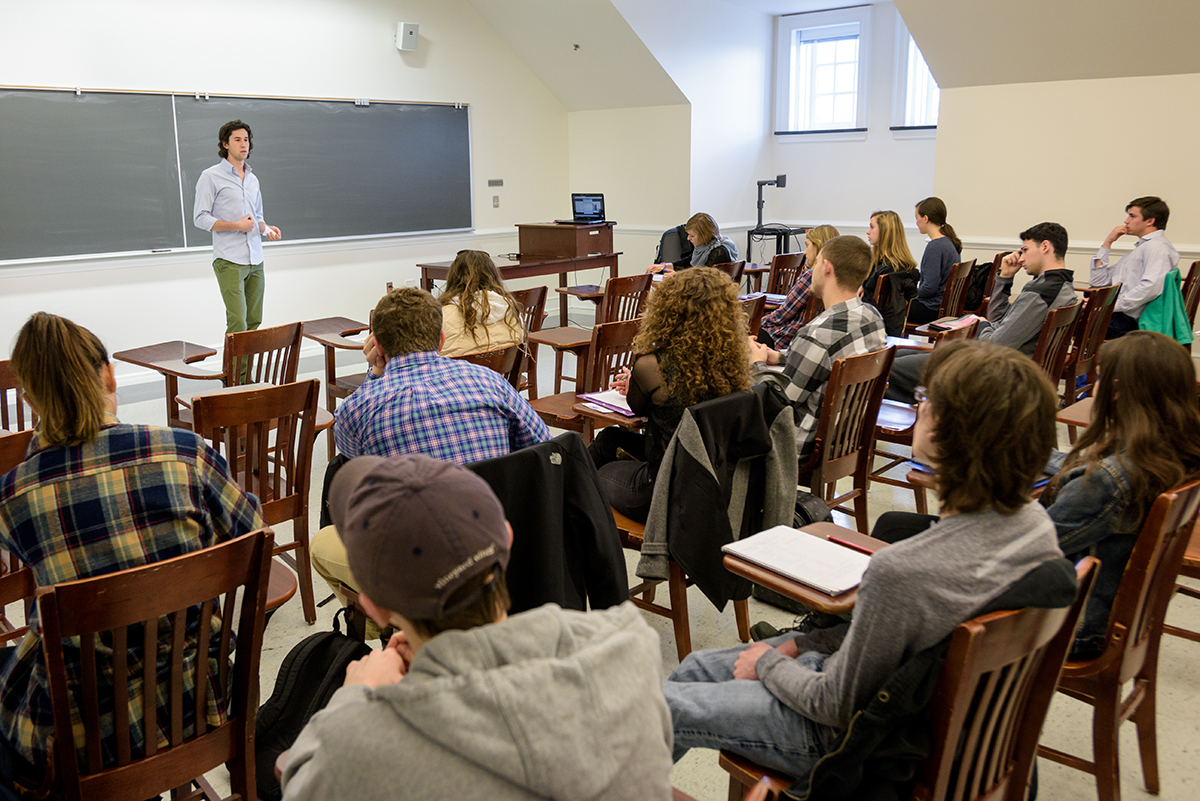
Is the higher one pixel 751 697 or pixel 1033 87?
pixel 1033 87

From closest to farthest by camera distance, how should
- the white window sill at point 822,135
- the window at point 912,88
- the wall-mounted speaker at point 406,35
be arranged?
the wall-mounted speaker at point 406,35 → the window at point 912,88 → the white window sill at point 822,135

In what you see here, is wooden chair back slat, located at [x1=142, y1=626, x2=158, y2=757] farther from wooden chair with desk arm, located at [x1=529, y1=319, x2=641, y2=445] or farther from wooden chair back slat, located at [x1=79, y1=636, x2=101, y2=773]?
wooden chair with desk arm, located at [x1=529, y1=319, x2=641, y2=445]

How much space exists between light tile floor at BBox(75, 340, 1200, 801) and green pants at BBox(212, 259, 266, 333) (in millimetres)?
3002

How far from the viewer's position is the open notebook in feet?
5.14

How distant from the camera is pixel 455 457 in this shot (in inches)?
84.5

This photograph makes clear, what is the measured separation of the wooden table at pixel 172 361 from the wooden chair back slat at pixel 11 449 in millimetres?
1316

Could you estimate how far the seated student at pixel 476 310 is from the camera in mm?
3627

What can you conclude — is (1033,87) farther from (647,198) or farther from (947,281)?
(647,198)

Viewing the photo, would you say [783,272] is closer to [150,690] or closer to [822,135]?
[822,135]

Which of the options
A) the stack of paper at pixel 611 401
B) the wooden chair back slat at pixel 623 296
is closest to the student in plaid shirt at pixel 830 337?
the stack of paper at pixel 611 401

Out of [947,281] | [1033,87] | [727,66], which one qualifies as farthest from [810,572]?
[727,66]

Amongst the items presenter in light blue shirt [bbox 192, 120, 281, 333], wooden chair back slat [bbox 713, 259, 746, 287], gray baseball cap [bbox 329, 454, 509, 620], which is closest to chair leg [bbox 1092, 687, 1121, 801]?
gray baseball cap [bbox 329, 454, 509, 620]

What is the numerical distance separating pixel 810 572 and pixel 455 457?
936mm

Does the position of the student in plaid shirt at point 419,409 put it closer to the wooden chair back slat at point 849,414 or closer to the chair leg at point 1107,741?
the wooden chair back slat at point 849,414
